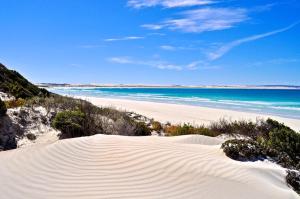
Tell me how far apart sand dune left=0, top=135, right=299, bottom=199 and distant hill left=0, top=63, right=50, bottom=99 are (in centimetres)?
1232

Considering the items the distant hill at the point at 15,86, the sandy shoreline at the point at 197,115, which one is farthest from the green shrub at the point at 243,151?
the distant hill at the point at 15,86

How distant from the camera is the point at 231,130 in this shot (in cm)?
1407

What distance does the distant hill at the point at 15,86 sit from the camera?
64.4ft

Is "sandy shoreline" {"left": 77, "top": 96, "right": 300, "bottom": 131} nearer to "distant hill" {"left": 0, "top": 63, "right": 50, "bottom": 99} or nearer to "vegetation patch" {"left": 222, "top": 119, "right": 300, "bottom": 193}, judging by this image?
"distant hill" {"left": 0, "top": 63, "right": 50, "bottom": 99}

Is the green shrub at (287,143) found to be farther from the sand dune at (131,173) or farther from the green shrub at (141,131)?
Answer: the green shrub at (141,131)

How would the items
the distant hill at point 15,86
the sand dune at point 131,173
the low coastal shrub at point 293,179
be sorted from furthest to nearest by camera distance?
the distant hill at point 15,86
the low coastal shrub at point 293,179
the sand dune at point 131,173

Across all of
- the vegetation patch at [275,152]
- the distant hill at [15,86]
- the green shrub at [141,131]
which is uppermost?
the distant hill at [15,86]

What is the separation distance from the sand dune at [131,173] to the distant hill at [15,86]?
12318mm

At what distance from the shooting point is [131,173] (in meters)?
6.53

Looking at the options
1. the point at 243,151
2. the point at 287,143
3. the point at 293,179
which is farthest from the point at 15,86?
the point at 293,179

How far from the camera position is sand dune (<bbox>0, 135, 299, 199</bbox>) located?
586cm

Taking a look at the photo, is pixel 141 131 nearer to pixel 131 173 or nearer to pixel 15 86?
pixel 131 173

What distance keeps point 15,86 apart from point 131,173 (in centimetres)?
1543

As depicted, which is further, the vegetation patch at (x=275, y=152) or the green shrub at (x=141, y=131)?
the green shrub at (x=141, y=131)
